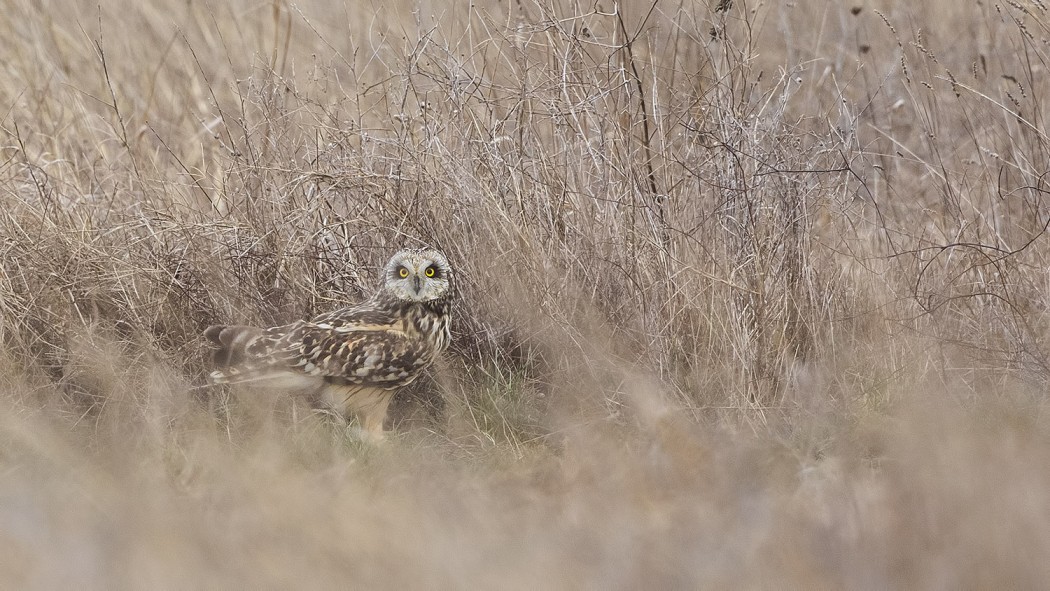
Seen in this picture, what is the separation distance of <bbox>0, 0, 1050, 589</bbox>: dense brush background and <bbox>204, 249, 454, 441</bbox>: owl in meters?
0.11

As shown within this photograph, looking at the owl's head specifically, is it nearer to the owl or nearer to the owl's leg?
the owl

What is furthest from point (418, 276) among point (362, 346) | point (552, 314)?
point (552, 314)

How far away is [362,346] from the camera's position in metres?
3.91

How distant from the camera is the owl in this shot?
392cm

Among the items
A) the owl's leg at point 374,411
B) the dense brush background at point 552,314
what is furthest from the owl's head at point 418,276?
the owl's leg at point 374,411

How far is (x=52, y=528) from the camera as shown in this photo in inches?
104

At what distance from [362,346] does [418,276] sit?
33 centimetres

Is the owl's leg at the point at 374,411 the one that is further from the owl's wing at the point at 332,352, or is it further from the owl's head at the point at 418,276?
the owl's head at the point at 418,276

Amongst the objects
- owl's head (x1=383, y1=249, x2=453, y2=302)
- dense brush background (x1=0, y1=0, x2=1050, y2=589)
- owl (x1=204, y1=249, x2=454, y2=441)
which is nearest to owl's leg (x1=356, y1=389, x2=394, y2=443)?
owl (x1=204, y1=249, x2=454, y2=441)

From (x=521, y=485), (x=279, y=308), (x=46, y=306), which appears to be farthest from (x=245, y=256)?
(x=521, y=485)

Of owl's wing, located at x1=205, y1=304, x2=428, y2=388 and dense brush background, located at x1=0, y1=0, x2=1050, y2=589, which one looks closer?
dense brush background, located at x1=0, y1=0, x2=1050, y2=589

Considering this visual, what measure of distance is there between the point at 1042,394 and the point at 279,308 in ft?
9.16

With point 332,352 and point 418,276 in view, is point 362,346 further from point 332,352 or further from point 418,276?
point 418,276

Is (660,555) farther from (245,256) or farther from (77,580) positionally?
(245,256)
